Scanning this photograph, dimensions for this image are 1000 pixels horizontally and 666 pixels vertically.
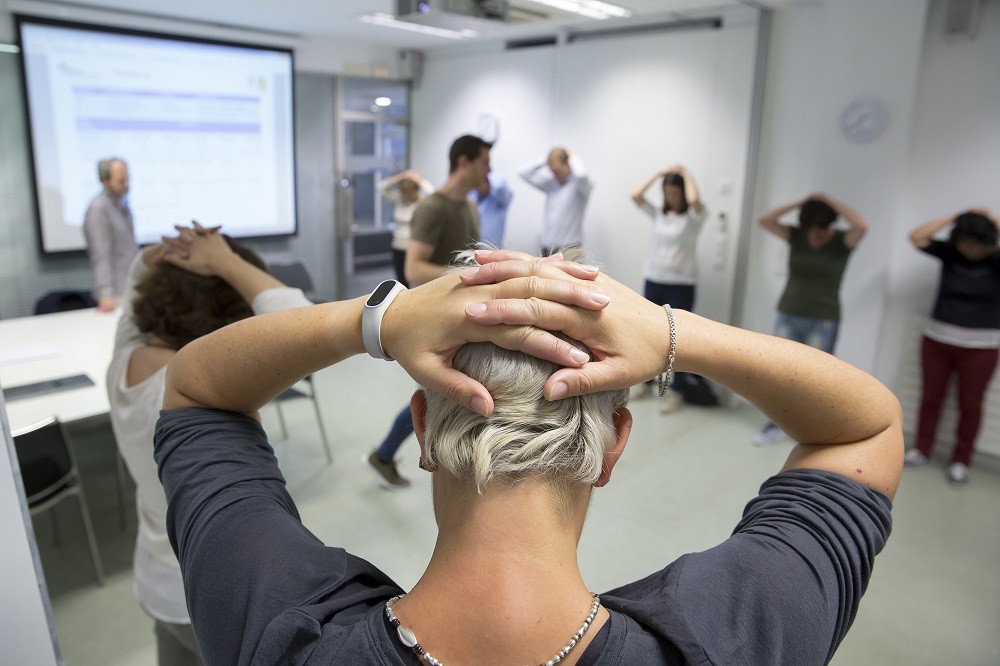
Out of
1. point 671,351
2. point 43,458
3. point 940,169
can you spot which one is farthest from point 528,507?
point 940,169

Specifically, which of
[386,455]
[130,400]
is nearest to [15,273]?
[386,455]

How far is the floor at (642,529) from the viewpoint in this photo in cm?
266

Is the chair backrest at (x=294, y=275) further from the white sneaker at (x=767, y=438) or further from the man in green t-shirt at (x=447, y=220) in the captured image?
the white sneaker at (x=767, y=438)

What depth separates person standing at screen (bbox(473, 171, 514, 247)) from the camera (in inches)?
251

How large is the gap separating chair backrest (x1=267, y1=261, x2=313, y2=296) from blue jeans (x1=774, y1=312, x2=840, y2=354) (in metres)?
3.25

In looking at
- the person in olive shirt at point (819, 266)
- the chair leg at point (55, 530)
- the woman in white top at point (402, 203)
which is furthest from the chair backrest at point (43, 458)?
the person in olive shirt at point (819, 266)

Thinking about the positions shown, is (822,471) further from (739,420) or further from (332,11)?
(332,11)

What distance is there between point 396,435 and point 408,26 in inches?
162

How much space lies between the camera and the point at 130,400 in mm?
1454

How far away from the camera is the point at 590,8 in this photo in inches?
201

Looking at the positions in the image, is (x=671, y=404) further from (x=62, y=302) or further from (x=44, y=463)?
(x=62, y=302)

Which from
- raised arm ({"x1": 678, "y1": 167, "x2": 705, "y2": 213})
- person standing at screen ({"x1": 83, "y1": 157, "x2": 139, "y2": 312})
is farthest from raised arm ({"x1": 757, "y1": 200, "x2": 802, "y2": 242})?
person standing at screen ({"x1": 83, "y1": 157, "x2": 139, "y2": 312})

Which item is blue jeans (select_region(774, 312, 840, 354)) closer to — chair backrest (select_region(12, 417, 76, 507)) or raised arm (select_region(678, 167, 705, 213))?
raised arm (select_region(678, 167, 705, 213))

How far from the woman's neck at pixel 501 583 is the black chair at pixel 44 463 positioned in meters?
2.32
